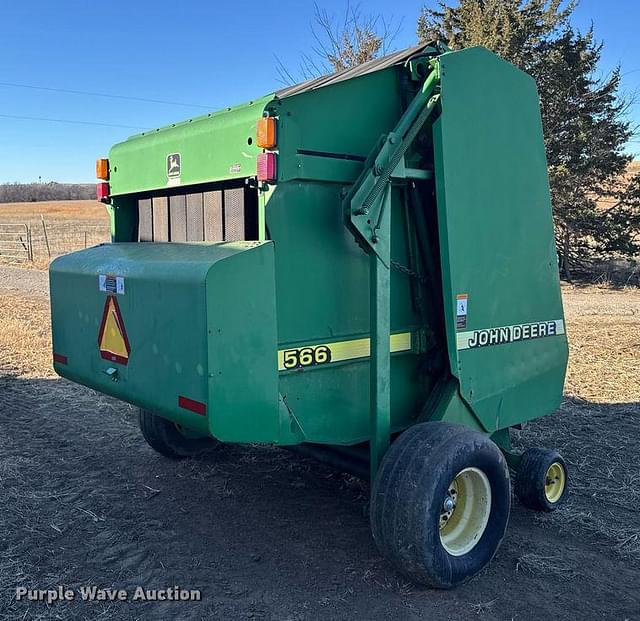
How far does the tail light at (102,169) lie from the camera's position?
159 inches

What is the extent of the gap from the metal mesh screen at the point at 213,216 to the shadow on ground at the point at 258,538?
165cm

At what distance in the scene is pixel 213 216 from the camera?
3.38 metres

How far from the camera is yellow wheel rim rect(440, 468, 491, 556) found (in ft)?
10.6

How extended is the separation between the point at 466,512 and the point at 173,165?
2334 millimetres

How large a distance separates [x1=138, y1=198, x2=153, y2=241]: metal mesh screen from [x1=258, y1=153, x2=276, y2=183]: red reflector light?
50.8 inches

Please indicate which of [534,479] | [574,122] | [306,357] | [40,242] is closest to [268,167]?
[306,357]

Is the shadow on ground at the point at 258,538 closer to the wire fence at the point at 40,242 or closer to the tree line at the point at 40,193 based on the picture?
the wire fence at the point at 40,242

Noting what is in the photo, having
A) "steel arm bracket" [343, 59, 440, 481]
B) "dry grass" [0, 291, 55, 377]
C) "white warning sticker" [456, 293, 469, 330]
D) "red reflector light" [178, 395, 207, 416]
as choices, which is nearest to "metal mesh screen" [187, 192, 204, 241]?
"steel arm bracket" [343, 59, 440, 481]

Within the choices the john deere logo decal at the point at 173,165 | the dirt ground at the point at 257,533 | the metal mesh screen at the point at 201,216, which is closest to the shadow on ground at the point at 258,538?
the dirt ground at the point at 257,533

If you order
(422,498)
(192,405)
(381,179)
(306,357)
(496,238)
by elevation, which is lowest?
(422,498)

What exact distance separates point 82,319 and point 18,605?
1.43m

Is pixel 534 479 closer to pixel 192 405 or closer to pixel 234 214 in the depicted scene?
pixel 192 405

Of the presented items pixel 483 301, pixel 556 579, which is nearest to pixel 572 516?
pixel 556 579

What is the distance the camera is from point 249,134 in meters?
2.98
